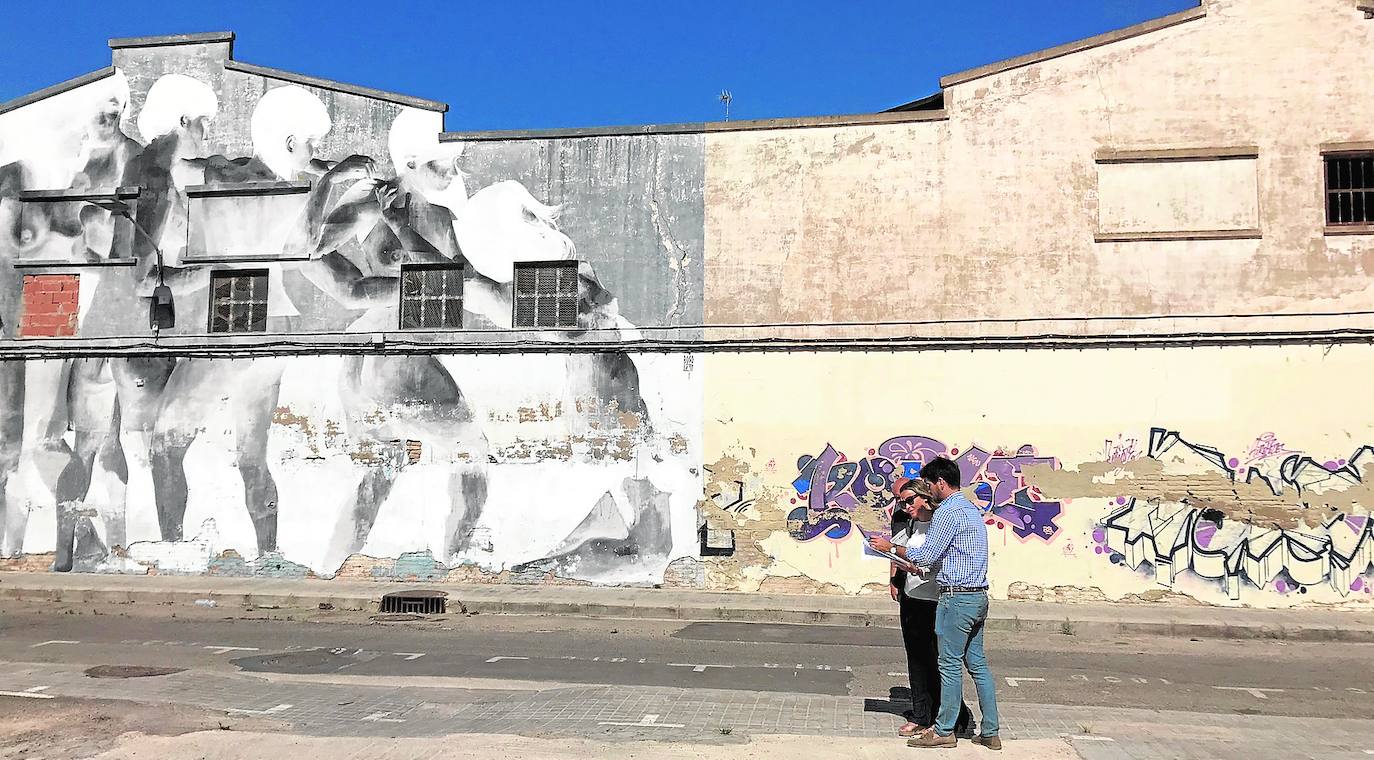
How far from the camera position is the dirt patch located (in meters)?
6.62

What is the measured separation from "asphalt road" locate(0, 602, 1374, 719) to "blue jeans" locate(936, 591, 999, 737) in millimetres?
1548

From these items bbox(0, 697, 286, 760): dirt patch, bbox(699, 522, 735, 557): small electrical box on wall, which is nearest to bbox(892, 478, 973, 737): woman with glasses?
bbox(0, 697, 286, 760): dirt patch

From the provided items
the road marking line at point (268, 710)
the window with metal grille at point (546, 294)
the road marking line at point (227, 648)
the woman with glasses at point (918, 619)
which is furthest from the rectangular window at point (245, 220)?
the woman with glasses at point (918, 619)

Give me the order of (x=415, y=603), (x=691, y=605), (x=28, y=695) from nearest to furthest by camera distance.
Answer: (x=28, y=695), (x=691, y=605), (x=415, y=603)

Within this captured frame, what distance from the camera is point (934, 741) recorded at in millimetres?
6570

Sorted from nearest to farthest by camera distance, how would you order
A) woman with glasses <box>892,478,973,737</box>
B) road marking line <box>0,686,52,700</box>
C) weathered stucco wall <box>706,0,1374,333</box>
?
1. woman with glasses <box>892,478,973,737</box>
2. road marking line <box>0,686,52,700</box>
3. weathered stucco wall <box>706,0,1374,333</box>

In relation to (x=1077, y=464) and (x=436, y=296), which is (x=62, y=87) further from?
(x=1077, y=464)

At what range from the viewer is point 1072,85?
15758 millimetres

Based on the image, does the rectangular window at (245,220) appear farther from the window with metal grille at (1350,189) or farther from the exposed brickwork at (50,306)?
the window with metal grille at (1350,189)

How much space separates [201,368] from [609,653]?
33.3 feet

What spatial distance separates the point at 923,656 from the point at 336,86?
47.2ft

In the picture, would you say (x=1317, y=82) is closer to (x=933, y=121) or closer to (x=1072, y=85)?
(x=1072, y=85)

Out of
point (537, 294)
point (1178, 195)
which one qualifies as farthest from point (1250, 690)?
point (537, 294)

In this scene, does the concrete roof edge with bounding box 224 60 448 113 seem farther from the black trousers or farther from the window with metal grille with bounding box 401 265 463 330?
the black trousers
